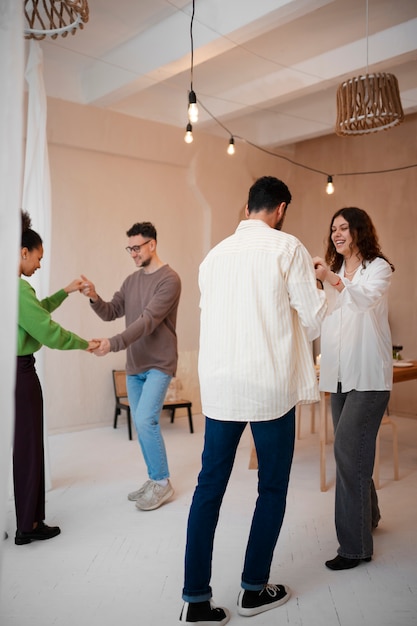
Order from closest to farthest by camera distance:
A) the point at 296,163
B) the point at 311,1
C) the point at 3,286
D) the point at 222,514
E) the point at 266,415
Result: 1. the point at 3,286
2. the point at 266,415
3. the point at 222,514
4. the point at 311,1
5. the point at 296,163

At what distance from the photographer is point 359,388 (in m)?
2.95

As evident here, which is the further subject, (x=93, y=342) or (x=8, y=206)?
(x=93, y=342)

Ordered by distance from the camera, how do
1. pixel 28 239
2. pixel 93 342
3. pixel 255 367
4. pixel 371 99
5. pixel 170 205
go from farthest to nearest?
1. pixel 170 205
2. pixel 371 99
3. pixel 93 342
4. pixel 28 239
5. pixel 255 367

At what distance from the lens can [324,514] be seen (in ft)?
12.4

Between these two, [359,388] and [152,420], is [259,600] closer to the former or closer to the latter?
[359,388]

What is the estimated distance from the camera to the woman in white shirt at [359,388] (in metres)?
2.95

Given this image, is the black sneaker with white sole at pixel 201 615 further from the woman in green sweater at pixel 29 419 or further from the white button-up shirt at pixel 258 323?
the woman in green sweater at pixel 29 419

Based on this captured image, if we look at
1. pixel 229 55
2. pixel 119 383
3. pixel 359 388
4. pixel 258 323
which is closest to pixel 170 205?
pixel 229 55

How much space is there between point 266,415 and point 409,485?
249 centimetres

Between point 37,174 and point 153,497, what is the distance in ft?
7.36

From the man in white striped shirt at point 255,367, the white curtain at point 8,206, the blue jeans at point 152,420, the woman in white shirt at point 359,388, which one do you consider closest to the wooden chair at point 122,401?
the blue jeans at point 152,420

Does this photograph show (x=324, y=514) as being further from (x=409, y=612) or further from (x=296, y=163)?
(x=296, y=163)

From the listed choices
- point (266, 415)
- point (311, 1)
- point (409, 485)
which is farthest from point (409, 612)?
point (311, 1)

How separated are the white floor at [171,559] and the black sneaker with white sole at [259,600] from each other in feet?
0.09
